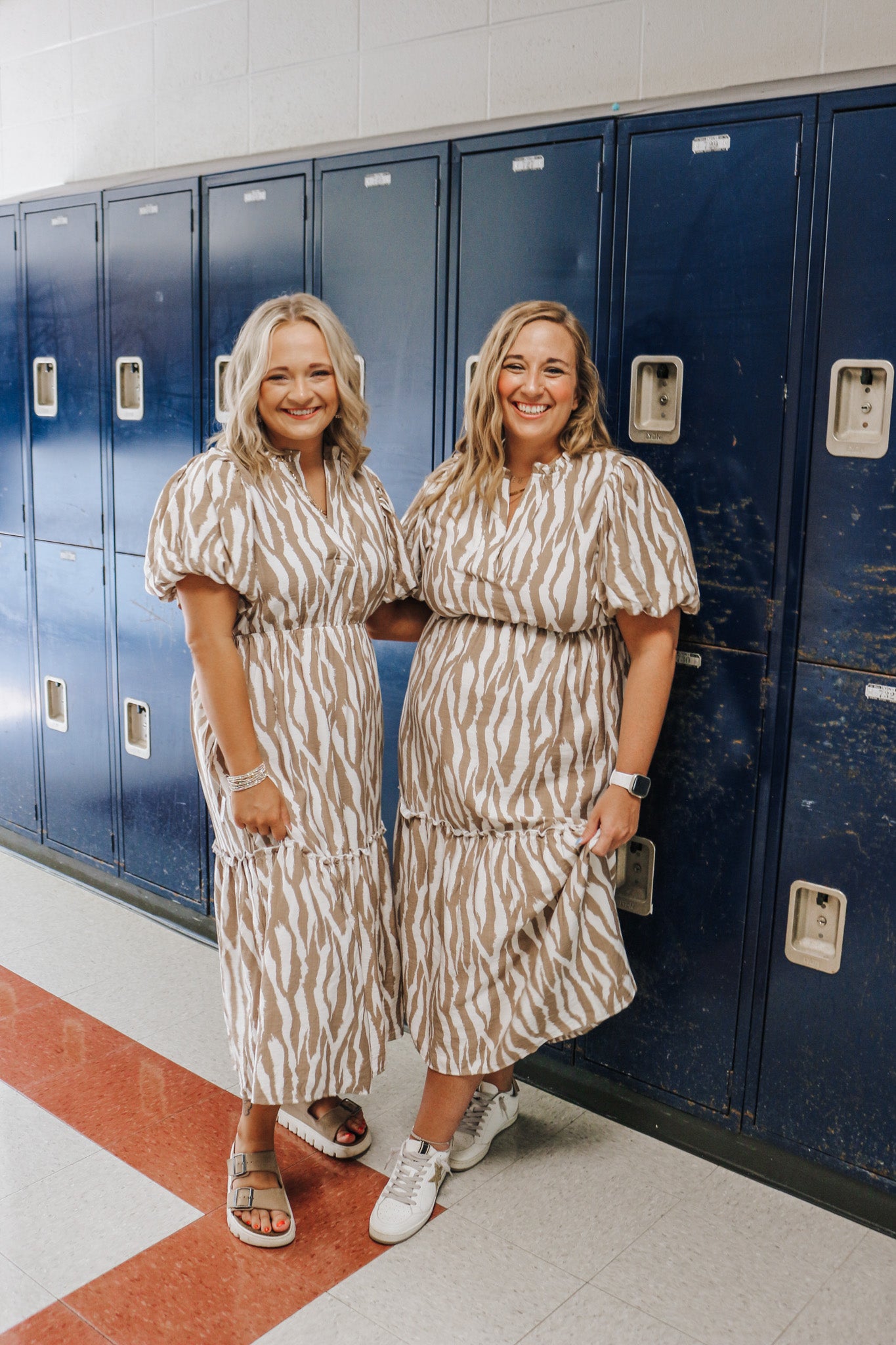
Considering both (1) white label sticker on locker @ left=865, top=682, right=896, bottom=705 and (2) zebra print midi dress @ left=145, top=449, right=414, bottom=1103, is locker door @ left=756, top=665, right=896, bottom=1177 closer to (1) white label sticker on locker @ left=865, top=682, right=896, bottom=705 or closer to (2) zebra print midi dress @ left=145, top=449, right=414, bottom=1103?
(1) white label sticker on locker @ left=865, top=682, right=896, bottom=705

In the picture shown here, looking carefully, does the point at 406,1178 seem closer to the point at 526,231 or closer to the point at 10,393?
the point at 526,231

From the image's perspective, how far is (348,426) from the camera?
85.5 inches

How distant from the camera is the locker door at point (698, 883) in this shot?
2.31m

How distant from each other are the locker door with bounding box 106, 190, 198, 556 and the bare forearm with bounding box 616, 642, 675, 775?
1.68m

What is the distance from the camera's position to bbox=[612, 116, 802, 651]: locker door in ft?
7.04

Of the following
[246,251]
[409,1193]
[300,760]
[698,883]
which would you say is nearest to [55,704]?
[246,251]

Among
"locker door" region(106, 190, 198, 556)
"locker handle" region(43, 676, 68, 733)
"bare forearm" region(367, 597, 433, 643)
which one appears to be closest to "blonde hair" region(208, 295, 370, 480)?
"bare forearm" region(367, 597, 433, 643)

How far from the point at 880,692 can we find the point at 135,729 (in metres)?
2.33

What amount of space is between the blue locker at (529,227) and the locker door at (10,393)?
187cm

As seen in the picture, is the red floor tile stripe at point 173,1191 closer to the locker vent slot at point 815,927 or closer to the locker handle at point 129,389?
the locker vent slot at point 815,927

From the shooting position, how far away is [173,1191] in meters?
2.27

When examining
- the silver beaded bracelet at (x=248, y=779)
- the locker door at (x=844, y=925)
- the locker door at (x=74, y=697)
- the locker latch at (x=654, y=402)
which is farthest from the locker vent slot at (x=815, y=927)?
the locker door at (x=74, y=697)

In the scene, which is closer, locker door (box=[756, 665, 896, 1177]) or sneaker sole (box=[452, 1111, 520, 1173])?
locker door (box=[756, 665, 896, 1177])

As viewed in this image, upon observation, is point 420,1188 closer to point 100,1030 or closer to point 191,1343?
point 191,1343
